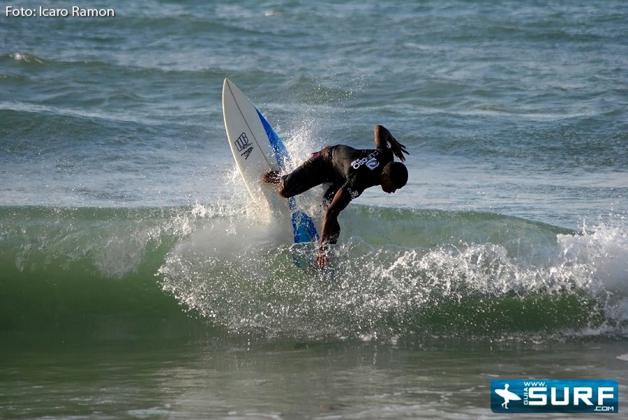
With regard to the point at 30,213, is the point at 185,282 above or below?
below

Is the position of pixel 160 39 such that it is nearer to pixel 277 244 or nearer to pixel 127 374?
pixel 277 244

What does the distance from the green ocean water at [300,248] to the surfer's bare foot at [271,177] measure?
0.34m

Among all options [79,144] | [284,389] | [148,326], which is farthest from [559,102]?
[284,389]

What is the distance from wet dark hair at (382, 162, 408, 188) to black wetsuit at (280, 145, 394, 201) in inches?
10.8

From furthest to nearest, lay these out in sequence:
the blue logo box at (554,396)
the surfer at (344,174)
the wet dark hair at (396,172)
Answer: the surfer at (344,174) → the wet dark hair at (396,172) → the blue logo box at (554,396)

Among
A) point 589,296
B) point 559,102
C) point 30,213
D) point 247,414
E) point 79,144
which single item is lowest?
point 247,414

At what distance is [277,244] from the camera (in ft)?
28.2

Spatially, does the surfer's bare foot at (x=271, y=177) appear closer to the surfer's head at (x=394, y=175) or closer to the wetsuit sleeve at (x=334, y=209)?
the wetsuit sleeve at (x=334, y=209)

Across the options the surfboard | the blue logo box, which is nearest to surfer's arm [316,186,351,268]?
the surfboard

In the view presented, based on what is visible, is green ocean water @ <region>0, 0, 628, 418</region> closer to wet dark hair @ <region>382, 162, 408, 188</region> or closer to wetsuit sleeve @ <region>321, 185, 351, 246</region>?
wetsuit sleeve @ <region>321, 185, 351, 246</region>

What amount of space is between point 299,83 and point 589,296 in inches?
357

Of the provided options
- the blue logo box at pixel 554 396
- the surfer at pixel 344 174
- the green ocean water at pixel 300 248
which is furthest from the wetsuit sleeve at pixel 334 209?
the blue logo box at pixel 554 396

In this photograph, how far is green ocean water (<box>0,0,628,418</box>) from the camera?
21.6 ft

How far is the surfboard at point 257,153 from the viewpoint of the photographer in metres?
8.66
